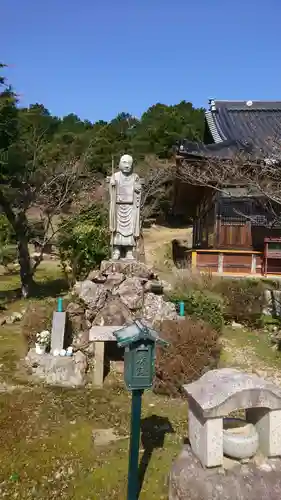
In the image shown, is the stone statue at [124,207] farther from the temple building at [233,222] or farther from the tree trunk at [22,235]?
the tree trunk at [22,235]

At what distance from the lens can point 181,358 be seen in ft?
20.4

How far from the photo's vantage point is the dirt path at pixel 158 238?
23.5 metres

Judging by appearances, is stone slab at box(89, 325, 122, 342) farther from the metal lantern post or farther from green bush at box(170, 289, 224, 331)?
the metal lantern post

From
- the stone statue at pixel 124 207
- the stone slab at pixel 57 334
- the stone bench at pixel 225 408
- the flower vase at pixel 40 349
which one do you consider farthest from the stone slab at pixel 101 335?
the stone bench at pixel 225 408

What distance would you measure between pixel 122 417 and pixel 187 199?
49.8ft

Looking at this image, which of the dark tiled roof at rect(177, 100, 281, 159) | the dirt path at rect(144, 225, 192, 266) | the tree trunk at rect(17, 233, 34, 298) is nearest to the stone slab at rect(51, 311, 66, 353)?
the tree trunk at rect(17, 233, 34, 298)

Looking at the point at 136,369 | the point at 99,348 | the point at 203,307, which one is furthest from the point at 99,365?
the point at 136,369

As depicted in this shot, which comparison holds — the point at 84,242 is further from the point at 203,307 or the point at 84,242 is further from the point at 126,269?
the point at 203,307

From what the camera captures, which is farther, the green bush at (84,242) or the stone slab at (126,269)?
the green bush at (84,242)

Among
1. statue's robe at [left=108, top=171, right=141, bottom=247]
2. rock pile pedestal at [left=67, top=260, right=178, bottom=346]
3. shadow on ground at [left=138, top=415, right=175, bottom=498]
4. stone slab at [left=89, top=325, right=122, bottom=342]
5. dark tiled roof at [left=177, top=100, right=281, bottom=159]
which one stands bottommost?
shadow on ground at [left=138, top=415, right=175, bottom=498]

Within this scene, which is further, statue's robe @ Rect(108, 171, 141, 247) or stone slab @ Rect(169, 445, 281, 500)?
statue's robe @ Rect(108, 171, 141, 247)

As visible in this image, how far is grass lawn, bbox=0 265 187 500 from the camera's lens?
4168 mm

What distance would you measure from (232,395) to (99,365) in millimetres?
3724

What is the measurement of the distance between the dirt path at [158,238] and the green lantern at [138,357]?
17.1 m
